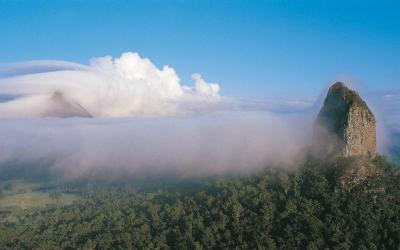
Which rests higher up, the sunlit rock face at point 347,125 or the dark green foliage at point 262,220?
the sunlit rock face at point 347,125

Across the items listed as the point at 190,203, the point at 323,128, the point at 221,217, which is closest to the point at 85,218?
the point at 190,203

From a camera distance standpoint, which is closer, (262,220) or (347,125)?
(262,220)

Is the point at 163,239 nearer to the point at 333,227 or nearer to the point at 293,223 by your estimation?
the point at 293,223

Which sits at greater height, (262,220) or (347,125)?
(347,125)

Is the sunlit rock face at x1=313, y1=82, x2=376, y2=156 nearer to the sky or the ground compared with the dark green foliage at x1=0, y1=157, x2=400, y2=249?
nearer to the sky

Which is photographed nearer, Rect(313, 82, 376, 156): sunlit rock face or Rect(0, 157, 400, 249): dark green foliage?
Rect(0, 157, 400, 249): dark green foliage
